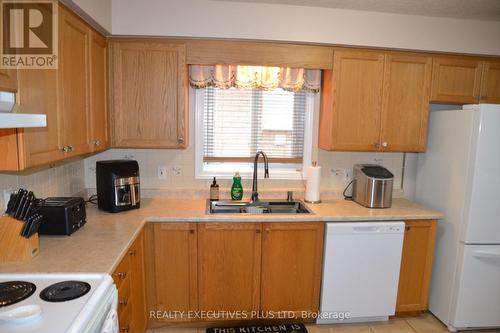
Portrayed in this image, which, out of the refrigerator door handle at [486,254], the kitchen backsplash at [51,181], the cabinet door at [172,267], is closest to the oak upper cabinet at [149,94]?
the kitchen backsplash at [51,181]

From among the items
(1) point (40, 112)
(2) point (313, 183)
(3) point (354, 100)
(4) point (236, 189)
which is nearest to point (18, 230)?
(1) point (40, 112)

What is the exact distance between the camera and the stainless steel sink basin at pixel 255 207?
8.70 feet

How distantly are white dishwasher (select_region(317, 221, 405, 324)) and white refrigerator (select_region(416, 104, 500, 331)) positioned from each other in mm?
399

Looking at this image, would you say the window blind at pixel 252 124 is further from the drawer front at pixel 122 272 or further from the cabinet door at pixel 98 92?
the drawer front at pixel 122 272

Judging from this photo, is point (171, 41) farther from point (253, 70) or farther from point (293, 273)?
point (293, 273)

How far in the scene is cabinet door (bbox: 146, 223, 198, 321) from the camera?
7.39 ft

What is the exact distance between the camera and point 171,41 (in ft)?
7.72

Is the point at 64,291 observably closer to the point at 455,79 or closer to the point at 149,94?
the point at 149,94

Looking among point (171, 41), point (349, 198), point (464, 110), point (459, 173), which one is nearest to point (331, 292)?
point (349, 198)

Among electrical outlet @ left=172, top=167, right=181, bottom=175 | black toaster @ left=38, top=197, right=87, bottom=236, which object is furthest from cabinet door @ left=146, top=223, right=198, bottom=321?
electrical outlet @ left=172, top=167, right=181, bottom=175

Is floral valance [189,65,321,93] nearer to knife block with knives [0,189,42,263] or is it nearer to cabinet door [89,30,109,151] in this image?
cabinet door [89,30,109,151]

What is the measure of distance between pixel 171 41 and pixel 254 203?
4.66ft

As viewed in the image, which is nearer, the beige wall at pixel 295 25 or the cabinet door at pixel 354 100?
the beige wall at pixel 295 25

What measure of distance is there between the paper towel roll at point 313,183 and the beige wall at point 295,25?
3.28 ft
